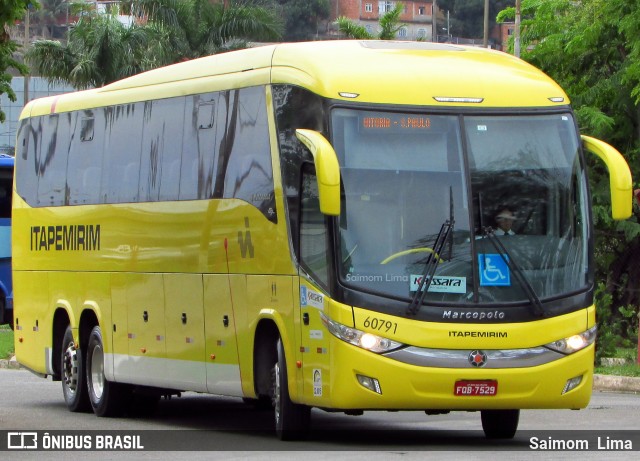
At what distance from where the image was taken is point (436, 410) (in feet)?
42.9

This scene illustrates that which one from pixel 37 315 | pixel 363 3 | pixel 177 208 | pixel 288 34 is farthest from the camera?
pixel 363 3

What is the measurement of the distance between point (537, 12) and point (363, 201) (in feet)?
69.9

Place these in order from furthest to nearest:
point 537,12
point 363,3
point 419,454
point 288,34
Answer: point 363,3 < point 288,34 < point 537,12 < point 419,454

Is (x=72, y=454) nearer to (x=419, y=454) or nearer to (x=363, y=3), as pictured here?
(x=419, y=454)

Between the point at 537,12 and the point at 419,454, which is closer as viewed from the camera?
the point at 419,454

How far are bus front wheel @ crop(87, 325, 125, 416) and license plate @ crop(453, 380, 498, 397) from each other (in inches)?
247

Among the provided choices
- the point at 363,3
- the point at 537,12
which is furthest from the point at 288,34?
the point at 537,12

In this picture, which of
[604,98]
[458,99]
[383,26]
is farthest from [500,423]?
[383,26]

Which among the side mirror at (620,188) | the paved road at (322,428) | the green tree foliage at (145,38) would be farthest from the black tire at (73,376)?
the green tree foliage at (145,38)

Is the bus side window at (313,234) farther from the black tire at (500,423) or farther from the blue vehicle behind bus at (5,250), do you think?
the blue vehicle behind bus at (5,250)

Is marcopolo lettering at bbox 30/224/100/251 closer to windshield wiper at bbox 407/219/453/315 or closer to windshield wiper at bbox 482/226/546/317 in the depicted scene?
windshield wiper at bbox 407/219/453/315

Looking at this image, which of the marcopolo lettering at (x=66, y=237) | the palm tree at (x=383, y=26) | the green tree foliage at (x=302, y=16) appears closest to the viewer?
the marcopolo lettering at (x=66, y=237)

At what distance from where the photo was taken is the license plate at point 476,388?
41.4ft

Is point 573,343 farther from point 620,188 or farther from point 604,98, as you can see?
point 604,98
